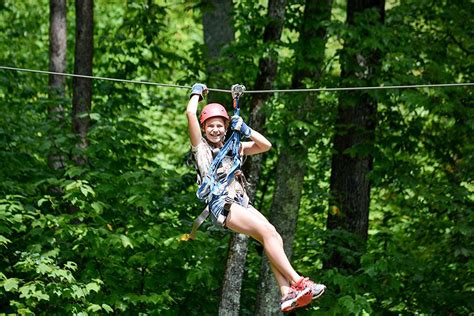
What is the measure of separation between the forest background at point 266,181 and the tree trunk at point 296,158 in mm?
16

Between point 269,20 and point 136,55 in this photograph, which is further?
point 136,55

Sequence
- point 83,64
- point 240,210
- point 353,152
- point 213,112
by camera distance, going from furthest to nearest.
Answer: point 83,64 → point 353,152 → point 213,112 → point 240,210

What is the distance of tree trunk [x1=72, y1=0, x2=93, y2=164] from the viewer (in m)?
9.54

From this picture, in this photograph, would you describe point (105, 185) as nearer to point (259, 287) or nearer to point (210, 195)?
point (259, 287)

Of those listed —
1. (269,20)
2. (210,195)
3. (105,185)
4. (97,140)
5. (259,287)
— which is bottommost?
(210,195)

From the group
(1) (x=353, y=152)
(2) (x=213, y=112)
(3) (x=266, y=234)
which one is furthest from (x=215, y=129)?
(1) (x=353, y=152)

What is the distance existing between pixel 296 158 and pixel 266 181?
1664mm

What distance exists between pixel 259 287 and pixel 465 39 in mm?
3369

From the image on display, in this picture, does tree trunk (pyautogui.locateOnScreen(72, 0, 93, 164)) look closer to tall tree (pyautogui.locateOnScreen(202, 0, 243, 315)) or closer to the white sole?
tall tree (pyautogui.locateOnScreen(202, 0, 243, 315))

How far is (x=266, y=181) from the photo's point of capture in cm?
1026

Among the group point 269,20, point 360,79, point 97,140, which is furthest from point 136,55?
point 360,79

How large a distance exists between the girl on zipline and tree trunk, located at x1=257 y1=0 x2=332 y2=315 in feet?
9.57

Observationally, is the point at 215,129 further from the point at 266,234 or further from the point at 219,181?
the point at 266,234

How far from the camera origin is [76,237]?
8625 mm
